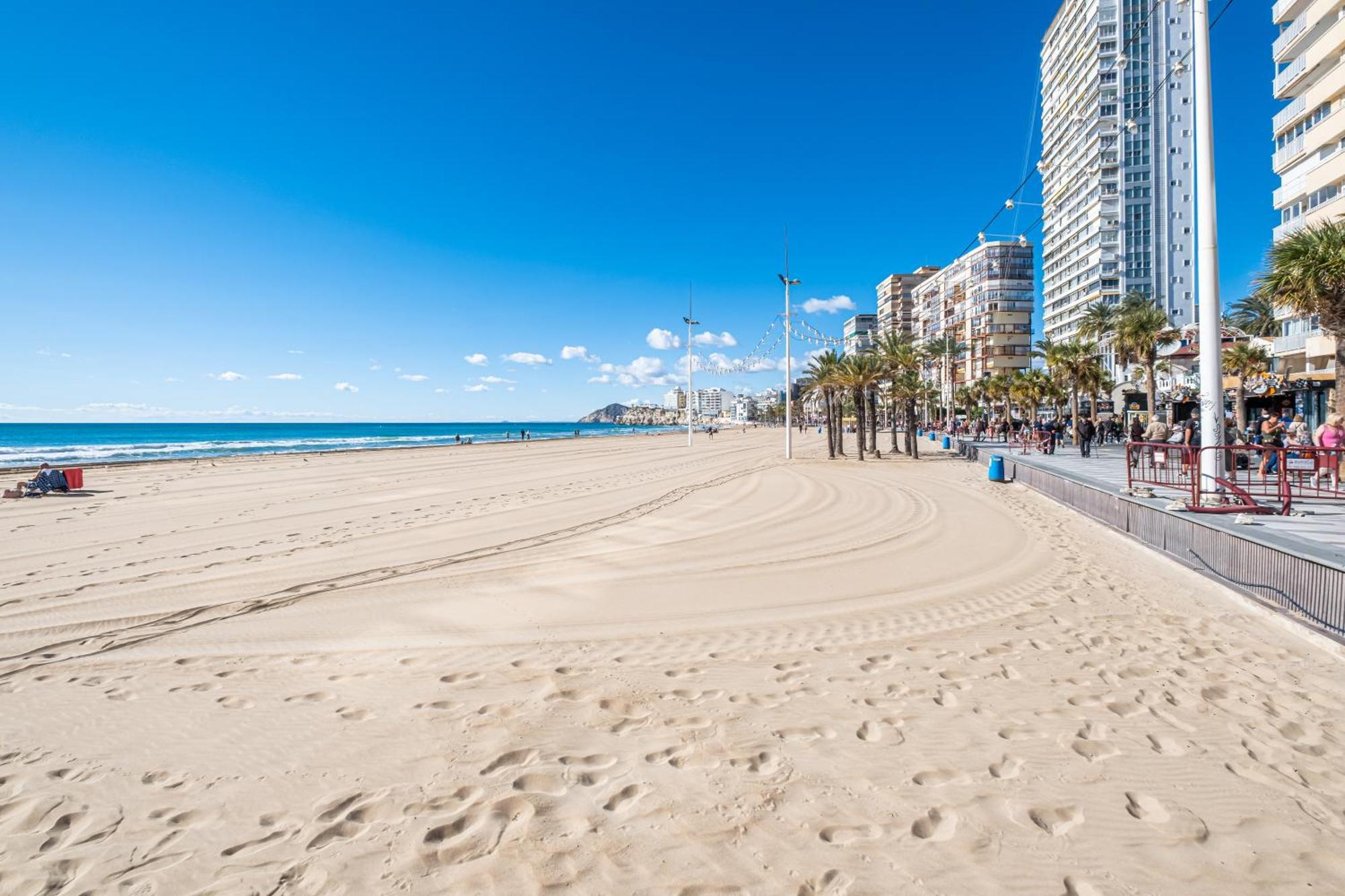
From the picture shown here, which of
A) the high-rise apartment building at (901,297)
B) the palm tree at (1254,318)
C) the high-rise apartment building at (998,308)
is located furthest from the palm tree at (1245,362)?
the high-rise apartment building at (901,297)

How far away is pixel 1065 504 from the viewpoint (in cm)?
1324

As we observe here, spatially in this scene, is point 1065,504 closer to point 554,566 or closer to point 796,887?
point 554,566

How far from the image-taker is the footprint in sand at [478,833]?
9.00 feet

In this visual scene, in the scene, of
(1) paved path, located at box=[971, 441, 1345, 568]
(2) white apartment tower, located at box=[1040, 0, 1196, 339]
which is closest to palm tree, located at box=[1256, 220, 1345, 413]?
(1) paved path, located at box=[971, 441, 1345, 568]

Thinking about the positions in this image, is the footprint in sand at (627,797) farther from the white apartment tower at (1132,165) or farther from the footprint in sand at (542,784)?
the white apartment tower at (1132,165)

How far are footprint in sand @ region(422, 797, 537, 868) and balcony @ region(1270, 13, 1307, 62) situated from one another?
175 feet

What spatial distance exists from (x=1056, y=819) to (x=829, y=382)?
3012 cm

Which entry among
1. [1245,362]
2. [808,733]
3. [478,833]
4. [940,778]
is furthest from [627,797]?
[1245,362]

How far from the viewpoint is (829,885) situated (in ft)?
8.38

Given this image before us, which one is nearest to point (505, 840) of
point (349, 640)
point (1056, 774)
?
point (1056, 774)

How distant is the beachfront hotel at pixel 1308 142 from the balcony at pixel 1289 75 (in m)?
0.04

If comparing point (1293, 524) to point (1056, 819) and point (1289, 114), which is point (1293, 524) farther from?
point (1289, 114)

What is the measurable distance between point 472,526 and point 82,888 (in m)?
9.12

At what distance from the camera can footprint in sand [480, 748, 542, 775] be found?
135 inches
